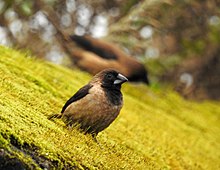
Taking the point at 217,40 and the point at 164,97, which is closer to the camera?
the point at 164,97

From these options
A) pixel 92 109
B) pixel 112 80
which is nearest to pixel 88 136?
pixel 92 109

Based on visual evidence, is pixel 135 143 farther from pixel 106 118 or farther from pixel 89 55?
pixel 89 55

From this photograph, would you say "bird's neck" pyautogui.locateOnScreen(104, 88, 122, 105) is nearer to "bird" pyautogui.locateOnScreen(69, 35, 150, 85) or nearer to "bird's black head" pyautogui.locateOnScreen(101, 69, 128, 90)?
"bird's black head" pyautogui.locateOnScreen(101, 69, 128, 90)

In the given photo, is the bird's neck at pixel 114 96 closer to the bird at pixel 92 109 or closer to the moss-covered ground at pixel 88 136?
the bird at pixel 92 109

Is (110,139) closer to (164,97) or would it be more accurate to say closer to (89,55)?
(89,55)

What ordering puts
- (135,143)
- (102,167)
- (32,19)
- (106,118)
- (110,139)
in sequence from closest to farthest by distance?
(102,167) → (106,118) → (110,139) → (135,143) → (32,19)

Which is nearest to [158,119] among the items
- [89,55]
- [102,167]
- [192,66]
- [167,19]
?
[89,55]

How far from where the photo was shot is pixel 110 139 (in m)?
6.55

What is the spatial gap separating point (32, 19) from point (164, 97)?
2.96m

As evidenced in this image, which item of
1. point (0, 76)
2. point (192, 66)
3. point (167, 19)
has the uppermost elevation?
point (0, 76)

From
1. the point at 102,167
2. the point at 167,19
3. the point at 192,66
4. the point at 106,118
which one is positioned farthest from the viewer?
the point at 192,66

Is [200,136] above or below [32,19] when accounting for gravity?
below

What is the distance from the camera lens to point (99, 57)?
11.5 metres

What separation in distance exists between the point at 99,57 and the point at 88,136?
231 inches
